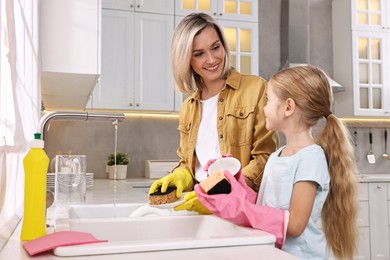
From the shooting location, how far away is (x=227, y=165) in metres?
1.11

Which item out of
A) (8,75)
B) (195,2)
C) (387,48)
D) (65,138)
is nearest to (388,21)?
(387,48)

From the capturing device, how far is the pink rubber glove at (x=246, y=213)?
0.95m

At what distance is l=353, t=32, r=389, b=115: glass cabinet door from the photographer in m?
4.17

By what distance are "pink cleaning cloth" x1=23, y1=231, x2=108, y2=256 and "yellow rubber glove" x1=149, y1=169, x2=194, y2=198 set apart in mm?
529

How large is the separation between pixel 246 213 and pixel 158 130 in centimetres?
308

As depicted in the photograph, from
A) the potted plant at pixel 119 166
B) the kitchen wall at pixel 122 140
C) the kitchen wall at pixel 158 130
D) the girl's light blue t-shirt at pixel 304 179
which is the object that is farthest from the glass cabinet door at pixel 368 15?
the girl's light blue t-shirt at pixel 304 179

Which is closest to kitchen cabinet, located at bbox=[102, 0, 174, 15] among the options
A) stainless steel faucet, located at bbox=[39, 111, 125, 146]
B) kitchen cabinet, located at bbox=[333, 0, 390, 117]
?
kitchen cabinet, located at bbox=[333, 0, 390, 117]

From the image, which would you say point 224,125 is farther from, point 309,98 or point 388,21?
point 388,21

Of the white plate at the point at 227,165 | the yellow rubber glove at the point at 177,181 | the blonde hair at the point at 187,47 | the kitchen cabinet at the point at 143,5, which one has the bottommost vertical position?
the yellow rubber glove at the point at 177,181

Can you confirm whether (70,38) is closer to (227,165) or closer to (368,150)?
(227,165)

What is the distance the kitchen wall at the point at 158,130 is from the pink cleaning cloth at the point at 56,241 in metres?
2.82

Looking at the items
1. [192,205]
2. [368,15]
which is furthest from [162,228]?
[368,15]

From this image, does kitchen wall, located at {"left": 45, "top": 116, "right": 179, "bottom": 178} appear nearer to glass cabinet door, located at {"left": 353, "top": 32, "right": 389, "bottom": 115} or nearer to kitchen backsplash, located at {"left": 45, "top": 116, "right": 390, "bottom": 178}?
kitchen backsplash, located at {"left": 45, "top": 116, "right": 390, "bottom": 178}

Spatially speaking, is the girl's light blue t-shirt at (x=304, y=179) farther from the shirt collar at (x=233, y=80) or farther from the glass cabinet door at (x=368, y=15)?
the glass cabinet door at (x=368, y=15)
